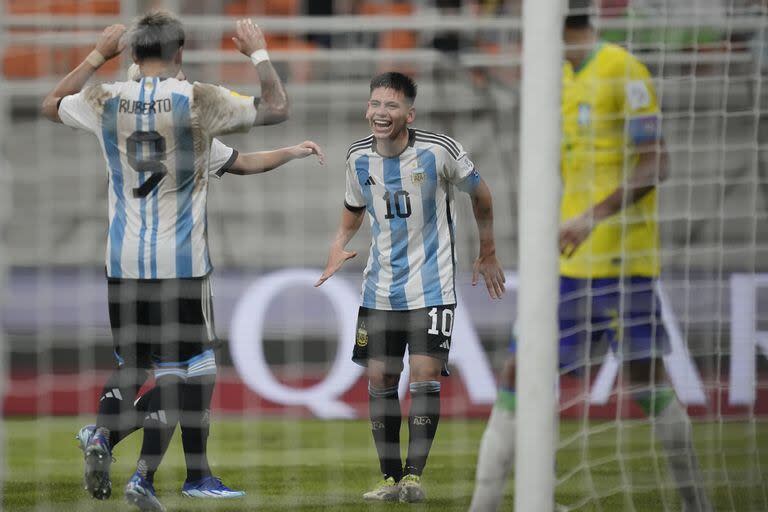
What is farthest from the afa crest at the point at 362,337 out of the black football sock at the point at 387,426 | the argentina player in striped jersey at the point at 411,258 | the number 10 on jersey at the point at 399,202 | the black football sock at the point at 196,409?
the black football sock at the point at 196,409

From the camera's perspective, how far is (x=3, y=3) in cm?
833

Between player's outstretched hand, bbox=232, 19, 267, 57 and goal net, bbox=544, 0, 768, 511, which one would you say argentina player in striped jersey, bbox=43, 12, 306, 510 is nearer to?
player's outstretched hand, bbox=232, 19, 267, 57

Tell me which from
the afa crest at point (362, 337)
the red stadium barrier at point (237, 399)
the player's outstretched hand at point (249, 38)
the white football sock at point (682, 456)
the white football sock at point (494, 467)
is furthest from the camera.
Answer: the red stadium barrier at point (237, 399)

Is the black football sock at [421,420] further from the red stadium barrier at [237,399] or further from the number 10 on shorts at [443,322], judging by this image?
the red stadium barrier at [237,399]

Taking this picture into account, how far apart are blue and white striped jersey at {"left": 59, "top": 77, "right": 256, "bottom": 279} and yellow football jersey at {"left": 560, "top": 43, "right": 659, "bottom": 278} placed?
1151 mm

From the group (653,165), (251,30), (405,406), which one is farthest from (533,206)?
(405,406)

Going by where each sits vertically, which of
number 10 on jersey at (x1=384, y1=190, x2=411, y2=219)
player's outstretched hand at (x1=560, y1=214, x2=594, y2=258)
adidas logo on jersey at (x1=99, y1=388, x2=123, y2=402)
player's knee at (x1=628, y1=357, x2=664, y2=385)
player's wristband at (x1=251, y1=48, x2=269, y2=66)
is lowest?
adidas logo on jersey at (x1=99, y1=388, x2=123, y2=402)

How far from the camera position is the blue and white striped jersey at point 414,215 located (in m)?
4.91

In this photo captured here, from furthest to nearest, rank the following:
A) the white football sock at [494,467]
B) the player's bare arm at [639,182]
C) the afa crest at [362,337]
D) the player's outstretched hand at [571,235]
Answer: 1. the afa crest at [362,337]
2. the player's bare arm at [639,182]
3. the white football sock at [494,467]
4. the player's outstretched hand at [571,235]

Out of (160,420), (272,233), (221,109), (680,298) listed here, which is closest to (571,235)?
(221,109)

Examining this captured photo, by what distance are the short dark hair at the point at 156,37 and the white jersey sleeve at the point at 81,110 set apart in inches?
8.3

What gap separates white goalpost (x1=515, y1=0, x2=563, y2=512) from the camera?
341 cm

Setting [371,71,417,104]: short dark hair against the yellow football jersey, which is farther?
[371,71,417,104]: short dark hair

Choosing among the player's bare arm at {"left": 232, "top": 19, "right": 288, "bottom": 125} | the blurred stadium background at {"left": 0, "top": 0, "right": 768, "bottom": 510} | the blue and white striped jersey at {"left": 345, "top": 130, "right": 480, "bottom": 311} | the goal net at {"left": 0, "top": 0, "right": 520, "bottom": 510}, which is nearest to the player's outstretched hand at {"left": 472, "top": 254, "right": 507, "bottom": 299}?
the blue and white striped jersey at {"left": 345, "top": 130, "right": 480, "bottom": 311}
